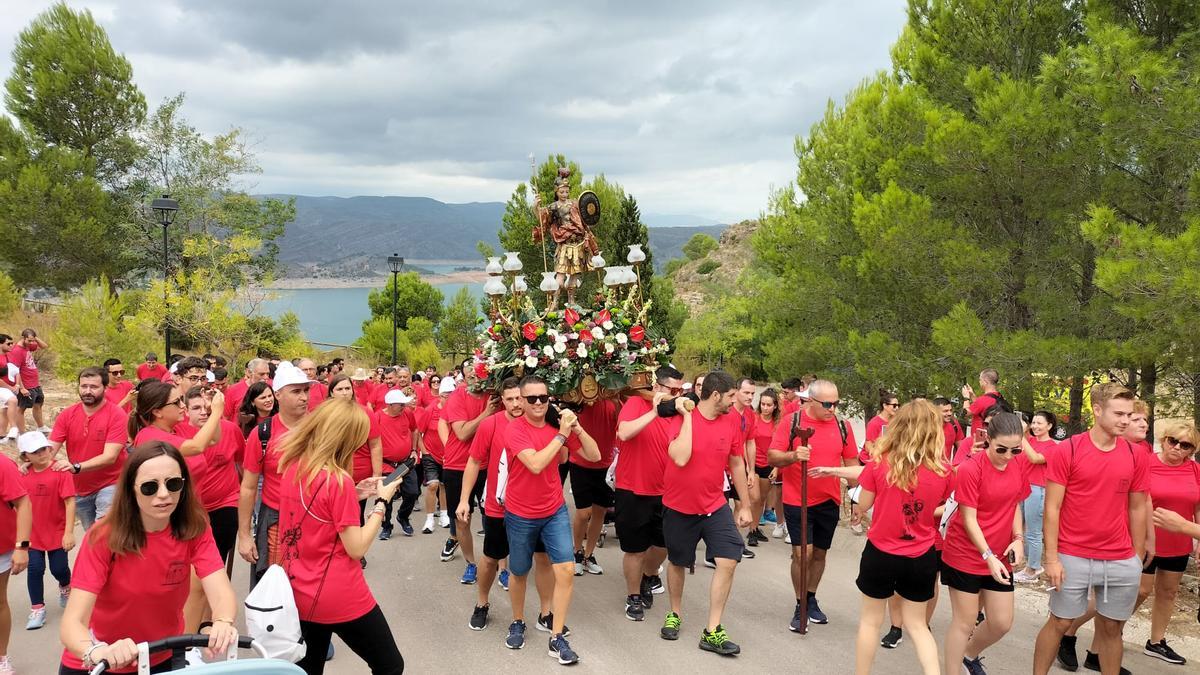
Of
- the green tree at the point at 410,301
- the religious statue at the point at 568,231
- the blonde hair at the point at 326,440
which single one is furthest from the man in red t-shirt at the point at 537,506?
the green tree at the point at 410,301

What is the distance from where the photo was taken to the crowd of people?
3232 mm

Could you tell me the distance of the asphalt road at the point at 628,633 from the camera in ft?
17.9

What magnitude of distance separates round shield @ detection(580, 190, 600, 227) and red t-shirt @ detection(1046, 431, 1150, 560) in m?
5.18

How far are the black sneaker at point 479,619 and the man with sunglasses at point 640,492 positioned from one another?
4.02 feet

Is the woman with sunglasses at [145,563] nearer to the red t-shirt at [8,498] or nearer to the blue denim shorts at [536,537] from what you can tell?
the red t-shirt at [8,498]

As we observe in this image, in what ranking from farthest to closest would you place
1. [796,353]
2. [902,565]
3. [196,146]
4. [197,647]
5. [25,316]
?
[196,146]
[25,316]
[796,353]
[902,565]
[197,647]

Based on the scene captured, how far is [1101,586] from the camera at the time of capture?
15.6ft

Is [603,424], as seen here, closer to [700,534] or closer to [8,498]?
[700,534]

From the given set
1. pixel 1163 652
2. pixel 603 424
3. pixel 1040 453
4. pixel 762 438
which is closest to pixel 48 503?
pixel 603 424

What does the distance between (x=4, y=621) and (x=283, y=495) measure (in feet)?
9.64

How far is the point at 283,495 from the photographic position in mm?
3621

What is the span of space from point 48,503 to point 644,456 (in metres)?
4.72

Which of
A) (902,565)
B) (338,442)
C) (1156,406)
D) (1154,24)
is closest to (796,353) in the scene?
(1156,406)

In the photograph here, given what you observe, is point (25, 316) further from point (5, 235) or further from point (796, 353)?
point (796, 353)
